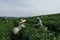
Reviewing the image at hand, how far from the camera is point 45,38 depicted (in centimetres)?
2227

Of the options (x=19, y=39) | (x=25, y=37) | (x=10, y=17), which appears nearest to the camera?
(x=25, y=37)

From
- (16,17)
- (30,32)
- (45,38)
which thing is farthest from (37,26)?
(16,17)

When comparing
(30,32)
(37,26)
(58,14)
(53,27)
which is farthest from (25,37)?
(58,14)

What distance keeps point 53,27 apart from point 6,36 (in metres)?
7.59

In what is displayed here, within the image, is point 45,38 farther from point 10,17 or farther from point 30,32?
point 10,17

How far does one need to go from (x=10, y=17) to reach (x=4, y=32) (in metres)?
13.9

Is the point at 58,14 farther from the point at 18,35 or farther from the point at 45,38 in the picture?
the point at 45,38

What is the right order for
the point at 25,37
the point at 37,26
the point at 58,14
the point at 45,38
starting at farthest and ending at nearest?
the point at 58,14 → the point at 37,26 → the point at 25,37 → the point at 45,38

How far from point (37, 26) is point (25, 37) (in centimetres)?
550

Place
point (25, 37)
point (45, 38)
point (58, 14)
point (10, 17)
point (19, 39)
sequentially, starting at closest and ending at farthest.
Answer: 1. point (45, 38)
2. point (25, 37)
3. point (19, 39)
4. point (10, 17)
5. point (58, 14)

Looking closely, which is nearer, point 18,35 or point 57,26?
point 18,35

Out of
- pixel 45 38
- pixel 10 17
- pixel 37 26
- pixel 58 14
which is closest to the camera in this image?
pixel 45 38

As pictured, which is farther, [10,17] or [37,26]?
[10,17]

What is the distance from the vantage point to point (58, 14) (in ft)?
148
